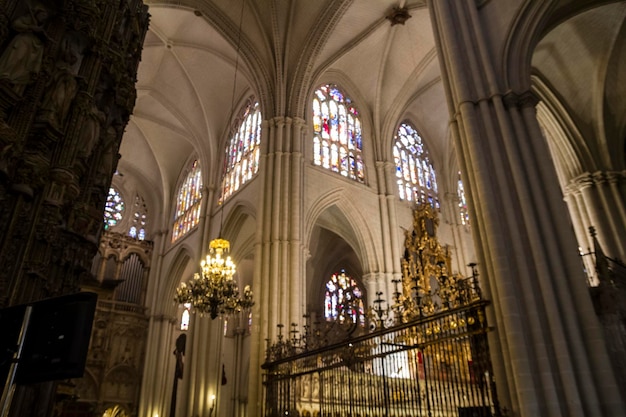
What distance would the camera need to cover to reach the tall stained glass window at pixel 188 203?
2400 cm

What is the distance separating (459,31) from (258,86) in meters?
10.1

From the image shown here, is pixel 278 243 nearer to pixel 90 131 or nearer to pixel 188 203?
pixel 90 131

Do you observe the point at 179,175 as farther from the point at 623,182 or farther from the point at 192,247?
the point at 623,182

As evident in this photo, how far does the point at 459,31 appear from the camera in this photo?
973 cm

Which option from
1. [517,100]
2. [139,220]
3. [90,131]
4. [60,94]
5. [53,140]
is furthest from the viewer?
[139,220]

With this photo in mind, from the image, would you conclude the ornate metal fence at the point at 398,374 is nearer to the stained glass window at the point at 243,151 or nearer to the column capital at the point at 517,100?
the column capital at the point at 517,100

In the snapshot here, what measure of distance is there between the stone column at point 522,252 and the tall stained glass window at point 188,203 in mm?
16902

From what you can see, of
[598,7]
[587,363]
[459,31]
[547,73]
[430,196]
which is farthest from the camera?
[430,196]

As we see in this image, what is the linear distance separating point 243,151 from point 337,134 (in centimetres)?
415

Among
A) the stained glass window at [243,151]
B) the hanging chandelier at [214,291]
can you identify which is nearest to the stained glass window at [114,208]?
the stained glass window at [243,151]

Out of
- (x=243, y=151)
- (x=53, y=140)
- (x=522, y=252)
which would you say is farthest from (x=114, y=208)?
(x=522, y=252)

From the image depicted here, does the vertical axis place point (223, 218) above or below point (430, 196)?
below

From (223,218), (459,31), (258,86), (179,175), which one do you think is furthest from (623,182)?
(179,175)

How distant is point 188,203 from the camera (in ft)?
81.9
